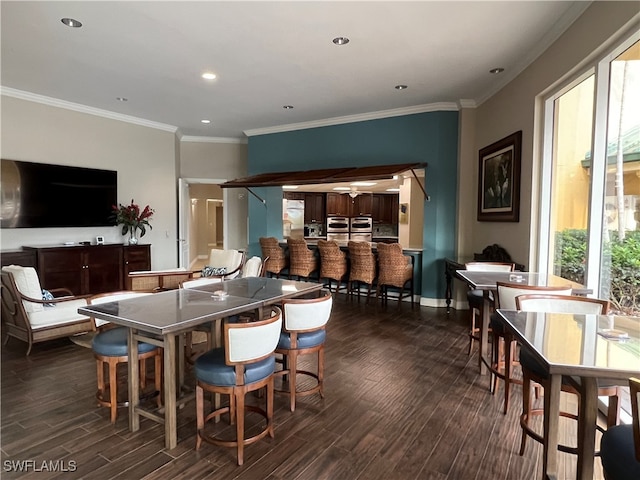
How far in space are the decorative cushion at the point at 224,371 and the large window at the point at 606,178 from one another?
8.91 ft

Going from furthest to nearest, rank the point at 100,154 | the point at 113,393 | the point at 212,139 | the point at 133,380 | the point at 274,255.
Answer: the point at 212,139 < the point at 274,255 < the point at 100,154 < the point at 113,393 < the point at 133,380

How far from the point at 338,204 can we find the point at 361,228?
95 centimetres

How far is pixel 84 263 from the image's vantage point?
5.58 metres

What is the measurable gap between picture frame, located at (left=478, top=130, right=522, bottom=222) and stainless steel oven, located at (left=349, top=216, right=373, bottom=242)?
207 inches

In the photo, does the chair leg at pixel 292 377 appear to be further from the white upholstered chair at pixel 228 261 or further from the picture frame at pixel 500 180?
the picture frame at pixel 500 180

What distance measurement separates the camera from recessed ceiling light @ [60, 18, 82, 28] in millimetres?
3356

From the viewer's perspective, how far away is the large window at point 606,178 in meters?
2.84

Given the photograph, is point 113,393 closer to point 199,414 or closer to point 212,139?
point 199,414

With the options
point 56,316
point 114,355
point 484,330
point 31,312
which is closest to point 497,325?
point 484,330

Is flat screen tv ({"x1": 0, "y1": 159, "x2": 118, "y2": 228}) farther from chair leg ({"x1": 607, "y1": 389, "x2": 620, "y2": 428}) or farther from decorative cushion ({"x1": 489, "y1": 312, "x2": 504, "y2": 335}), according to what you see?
chair leg ({"x1": 607, "y1": 389, "x2": 620, "y2": 428})

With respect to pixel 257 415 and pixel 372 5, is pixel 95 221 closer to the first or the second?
pixel 257 415

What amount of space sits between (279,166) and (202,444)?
5.75 meters

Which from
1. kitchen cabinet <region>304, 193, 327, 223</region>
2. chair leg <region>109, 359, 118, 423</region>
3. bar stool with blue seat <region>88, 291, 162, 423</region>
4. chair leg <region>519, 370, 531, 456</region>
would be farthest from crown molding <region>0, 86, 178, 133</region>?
chair leg <region>519, 370, 531, 456</region>

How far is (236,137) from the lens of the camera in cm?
826
